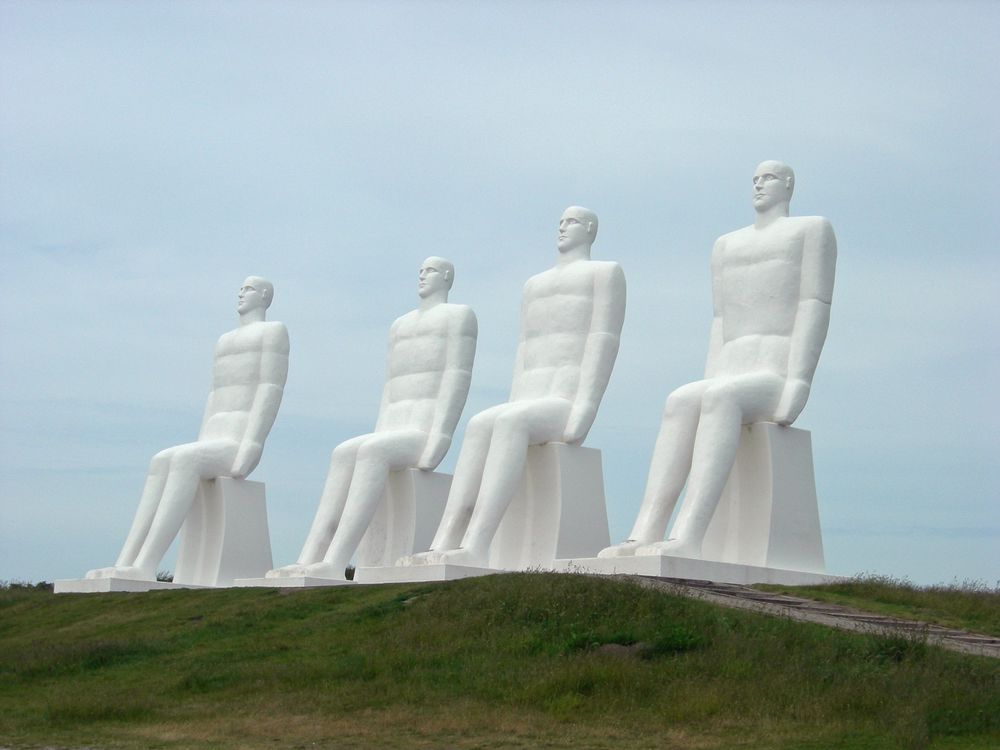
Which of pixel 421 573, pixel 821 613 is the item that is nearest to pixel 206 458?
pixel 421 573

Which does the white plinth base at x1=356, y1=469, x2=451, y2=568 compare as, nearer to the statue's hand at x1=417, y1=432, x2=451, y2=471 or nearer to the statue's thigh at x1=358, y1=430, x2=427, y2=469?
the statue's hand at x1=417, y1=432, x2=451, y2=471

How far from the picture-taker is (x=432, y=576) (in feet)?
54.6

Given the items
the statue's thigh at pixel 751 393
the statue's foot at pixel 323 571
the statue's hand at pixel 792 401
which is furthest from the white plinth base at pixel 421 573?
the statue's hand at pixel 792 401

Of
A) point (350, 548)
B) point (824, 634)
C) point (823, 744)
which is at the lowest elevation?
point (823, 744)

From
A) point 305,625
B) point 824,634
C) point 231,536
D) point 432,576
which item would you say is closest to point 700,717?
point 824,634

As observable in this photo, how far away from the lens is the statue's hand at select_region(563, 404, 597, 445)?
18.0 meters

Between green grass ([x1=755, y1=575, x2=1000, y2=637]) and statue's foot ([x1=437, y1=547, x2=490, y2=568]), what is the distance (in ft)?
10.2

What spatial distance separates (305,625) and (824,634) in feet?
15.5

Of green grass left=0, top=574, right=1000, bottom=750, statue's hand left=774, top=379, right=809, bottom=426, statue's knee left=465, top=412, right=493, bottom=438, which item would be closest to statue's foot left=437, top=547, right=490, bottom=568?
statue's knee left=465, top=412, right=493, bottom=438

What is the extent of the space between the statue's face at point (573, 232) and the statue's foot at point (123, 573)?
22.8ft

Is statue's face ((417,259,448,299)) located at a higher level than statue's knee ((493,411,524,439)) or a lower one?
higher

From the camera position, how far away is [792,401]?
16.5 meters

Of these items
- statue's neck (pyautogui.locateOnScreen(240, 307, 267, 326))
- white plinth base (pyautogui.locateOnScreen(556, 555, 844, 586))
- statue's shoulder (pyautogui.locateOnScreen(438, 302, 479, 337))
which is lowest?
white plinth base (pyautogui.locateOnScreen(556, 555, 844, 586))

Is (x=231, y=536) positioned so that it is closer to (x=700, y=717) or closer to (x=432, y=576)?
(x=432, y=576)
